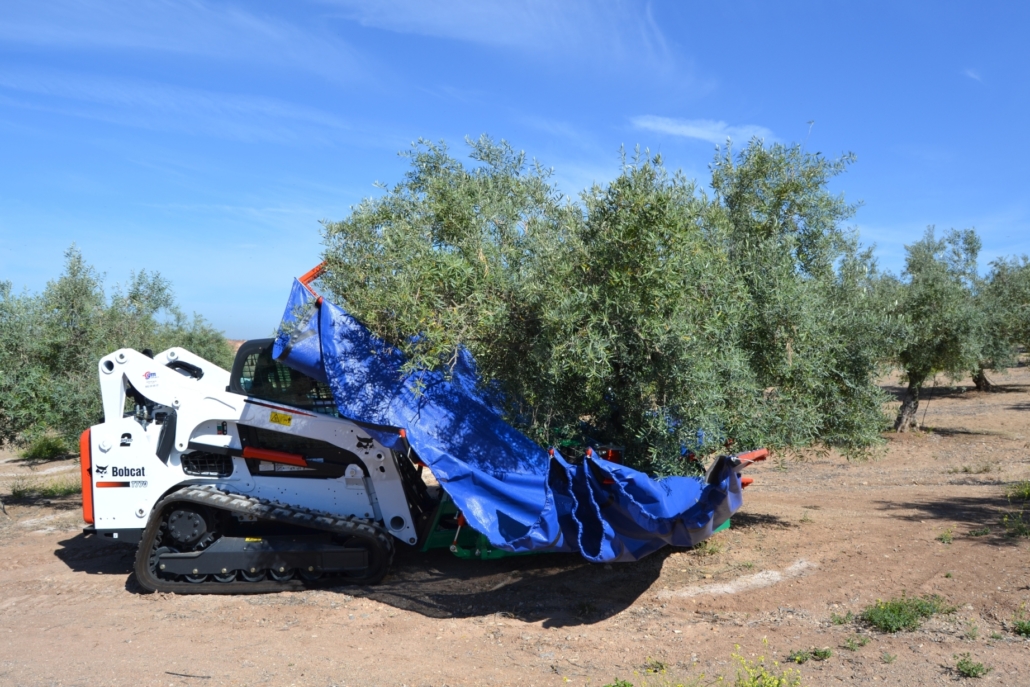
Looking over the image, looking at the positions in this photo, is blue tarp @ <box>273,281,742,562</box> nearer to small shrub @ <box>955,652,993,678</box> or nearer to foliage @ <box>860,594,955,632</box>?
foliage @ <box>860,594,955,632</box>

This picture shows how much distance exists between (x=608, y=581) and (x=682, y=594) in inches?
32.3

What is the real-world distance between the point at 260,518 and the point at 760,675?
5379 millimetres

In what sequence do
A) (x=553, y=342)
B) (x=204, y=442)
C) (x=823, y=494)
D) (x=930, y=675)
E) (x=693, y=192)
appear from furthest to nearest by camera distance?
(x=823, y=494) < (x=204, y=442) < (x=693, y=192) < (x=553, y=342) < (x=930, y=675)

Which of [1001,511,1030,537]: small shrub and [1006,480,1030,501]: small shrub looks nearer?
[1001,511,1030,537]: small shrub

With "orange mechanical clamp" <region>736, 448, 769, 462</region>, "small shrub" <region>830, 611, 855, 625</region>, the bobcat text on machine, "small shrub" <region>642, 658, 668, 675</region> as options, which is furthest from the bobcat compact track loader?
"small shrub" <region>830, 611, 855, 625</region>

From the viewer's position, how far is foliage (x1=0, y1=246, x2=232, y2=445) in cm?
1179

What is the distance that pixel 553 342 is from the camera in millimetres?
6645

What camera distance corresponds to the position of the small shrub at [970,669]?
5371mm

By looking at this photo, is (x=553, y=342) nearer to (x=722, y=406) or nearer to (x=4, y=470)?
(x=722, y=406)

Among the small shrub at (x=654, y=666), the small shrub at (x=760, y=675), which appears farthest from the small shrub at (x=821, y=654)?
the small shrub at (x=654, y=666)

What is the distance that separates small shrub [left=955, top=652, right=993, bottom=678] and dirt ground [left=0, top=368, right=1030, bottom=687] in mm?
55

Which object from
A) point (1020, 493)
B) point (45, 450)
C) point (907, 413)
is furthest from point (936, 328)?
point (45, 450)

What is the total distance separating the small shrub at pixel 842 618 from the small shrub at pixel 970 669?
1.09 metres

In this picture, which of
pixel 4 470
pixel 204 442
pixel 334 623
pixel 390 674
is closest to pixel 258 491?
pixel 204 442
